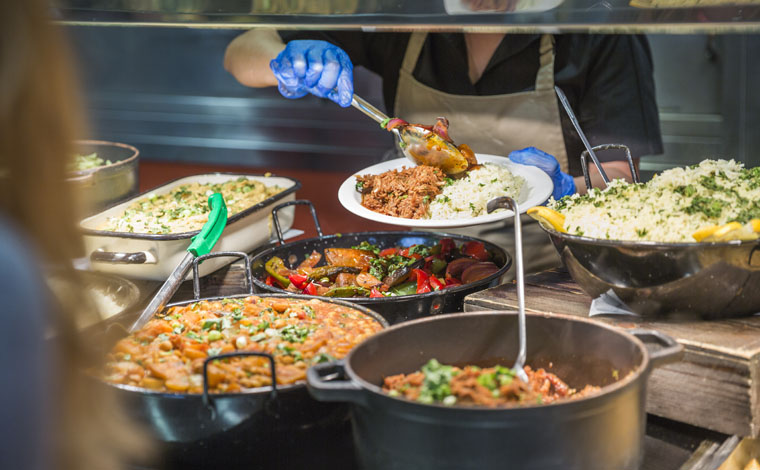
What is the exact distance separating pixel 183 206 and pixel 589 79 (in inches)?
55.4

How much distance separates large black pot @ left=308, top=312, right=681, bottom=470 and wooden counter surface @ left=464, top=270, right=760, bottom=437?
19 cm

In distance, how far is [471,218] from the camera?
188cm

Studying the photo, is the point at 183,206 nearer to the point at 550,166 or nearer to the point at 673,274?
the point at 550,166

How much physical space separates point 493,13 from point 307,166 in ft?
14.0

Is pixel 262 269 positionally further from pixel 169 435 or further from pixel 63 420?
pixel 63 420

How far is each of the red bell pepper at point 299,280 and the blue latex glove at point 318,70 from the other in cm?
57

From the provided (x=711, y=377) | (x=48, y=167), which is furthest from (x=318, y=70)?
(x=48, y=167)

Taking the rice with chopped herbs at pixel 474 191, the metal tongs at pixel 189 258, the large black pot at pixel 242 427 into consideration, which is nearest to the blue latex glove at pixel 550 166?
the rice with chopped herbs at pixel 474 191

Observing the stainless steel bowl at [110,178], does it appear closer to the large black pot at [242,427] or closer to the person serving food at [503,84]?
the person serving food at [503,84]

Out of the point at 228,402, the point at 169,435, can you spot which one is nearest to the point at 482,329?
the point at 228,402

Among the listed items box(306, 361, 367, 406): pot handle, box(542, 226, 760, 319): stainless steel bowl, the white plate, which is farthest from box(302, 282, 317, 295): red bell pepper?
box(306, 361, 367, 406): pot handle

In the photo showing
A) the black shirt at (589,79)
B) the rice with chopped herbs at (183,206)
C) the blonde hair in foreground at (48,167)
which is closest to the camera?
the blonde hair in foreground at (48,167)

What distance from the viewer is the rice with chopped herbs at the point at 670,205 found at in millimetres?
1413

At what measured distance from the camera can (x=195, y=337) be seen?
57.7 inches
